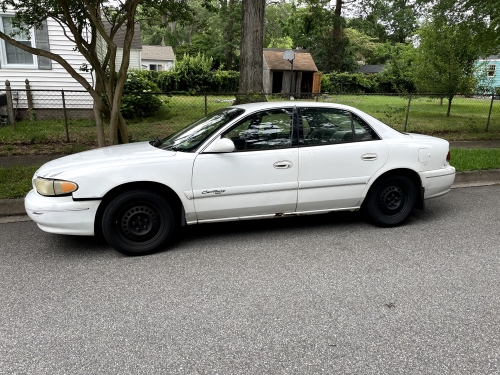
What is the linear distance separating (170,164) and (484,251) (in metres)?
3.47

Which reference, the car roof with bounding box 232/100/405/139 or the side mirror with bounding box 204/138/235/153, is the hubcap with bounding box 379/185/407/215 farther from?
the side mirror with bounding box 204/138/235/153

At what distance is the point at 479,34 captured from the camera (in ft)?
40.0

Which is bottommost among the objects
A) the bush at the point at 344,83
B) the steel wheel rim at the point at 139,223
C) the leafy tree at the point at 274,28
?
the steel wheel rim at the point at 139,223

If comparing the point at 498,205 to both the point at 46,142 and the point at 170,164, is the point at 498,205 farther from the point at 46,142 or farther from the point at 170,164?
the point at 46,142

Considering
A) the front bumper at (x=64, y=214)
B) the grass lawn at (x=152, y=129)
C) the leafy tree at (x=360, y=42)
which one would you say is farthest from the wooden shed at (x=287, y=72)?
the front bumper at (x=64, y=214)

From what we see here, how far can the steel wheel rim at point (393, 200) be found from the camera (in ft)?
16.8

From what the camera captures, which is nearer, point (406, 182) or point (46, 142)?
point (406, 182)

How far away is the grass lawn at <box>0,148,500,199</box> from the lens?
19.7ft

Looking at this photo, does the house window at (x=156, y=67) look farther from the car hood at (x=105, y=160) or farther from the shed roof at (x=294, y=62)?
the car hood at (x=105, y=160)

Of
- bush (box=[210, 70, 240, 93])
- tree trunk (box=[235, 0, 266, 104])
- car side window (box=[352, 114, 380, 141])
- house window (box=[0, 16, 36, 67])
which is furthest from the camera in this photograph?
bush (box=[210, 70, 240, 93])

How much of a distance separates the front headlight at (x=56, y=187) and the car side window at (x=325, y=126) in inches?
101

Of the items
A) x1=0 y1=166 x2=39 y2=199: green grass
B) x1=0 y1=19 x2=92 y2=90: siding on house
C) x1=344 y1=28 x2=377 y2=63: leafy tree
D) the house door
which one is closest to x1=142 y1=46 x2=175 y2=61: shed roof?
the house door

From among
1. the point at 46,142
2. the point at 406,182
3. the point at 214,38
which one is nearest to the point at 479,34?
the point at 406,182

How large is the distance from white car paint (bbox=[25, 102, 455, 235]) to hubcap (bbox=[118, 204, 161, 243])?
→ 28 cm
